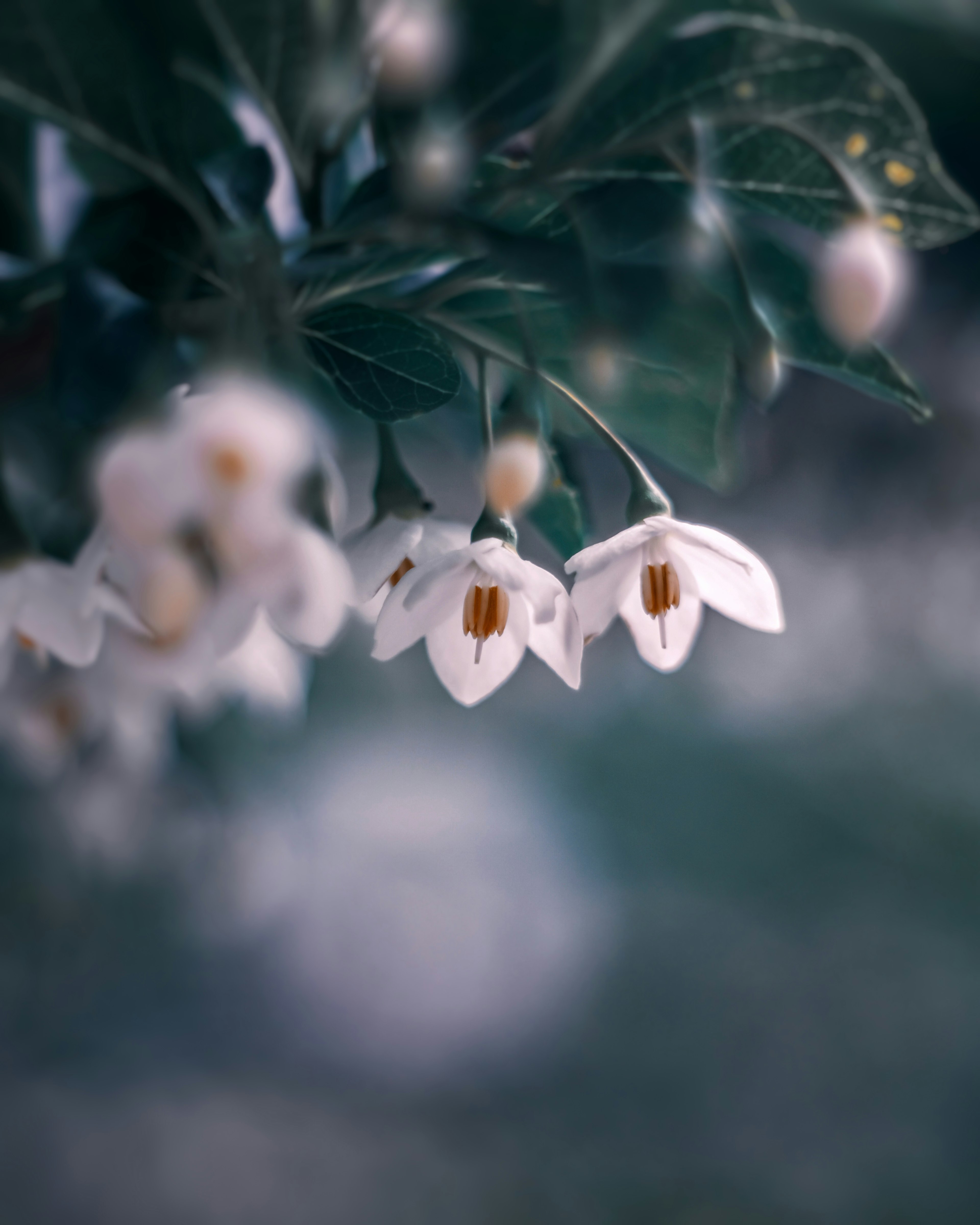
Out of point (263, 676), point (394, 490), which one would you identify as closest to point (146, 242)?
point (394, 490)

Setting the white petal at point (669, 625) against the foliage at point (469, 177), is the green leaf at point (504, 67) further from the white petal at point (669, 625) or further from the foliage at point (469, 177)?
the white petal at point (669, 625)

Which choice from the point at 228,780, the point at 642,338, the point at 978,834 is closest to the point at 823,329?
the point at 642,338

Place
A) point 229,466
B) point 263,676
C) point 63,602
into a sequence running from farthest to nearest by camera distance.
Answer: point 263,676 → point 63,602 → point 229,466

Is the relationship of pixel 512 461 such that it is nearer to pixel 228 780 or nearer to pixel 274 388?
pixel 274 388

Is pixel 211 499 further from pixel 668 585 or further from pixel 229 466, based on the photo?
pixel 668 585

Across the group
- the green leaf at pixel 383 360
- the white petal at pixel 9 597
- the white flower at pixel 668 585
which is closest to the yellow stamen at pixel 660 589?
the white flower at pixel 668 585

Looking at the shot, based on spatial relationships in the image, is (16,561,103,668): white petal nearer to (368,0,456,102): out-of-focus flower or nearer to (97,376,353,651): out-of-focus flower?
(97,376,353,651): out-of-focus flower
